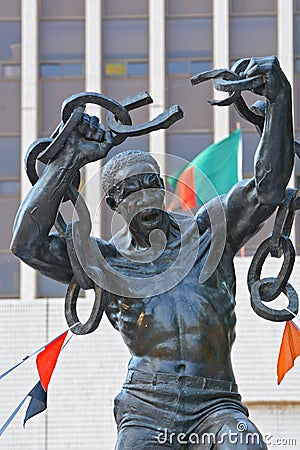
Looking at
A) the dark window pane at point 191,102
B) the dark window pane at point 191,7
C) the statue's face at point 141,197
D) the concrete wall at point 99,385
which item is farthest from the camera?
the dark window pane at point 191,7

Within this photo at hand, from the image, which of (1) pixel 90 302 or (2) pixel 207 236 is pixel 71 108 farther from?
(1) pixel 90 302

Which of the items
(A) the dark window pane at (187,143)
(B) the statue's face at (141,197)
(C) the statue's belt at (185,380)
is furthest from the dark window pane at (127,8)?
(C) the statue's belt at (185,380)

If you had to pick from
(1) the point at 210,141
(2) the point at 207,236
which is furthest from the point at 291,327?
(1) the point at 210,141

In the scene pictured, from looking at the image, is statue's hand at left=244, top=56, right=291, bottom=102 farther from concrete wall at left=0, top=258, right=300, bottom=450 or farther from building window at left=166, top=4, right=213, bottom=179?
building window at left=166, top=4, right=213, bottom=179

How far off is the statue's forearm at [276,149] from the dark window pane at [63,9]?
66.3ft

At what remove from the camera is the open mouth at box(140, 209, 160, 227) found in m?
8.22

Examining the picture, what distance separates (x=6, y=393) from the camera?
Answer: 25.3 metres

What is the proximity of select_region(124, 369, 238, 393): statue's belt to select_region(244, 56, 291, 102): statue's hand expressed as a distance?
1516 millimetres

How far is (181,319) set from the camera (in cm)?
809

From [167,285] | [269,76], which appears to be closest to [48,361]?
[167,285]

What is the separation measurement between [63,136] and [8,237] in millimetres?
19337

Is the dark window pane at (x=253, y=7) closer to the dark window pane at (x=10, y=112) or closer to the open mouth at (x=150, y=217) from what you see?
the dark window pane at (x=10, y=112)

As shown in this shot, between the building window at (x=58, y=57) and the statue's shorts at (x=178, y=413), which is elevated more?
the building window at (x=58, y=57)

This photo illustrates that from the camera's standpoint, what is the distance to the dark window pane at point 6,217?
27266 millimetres
